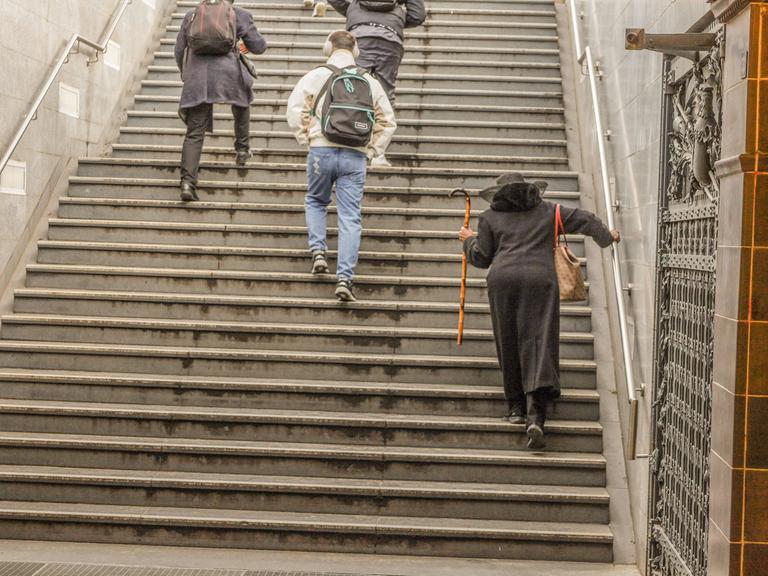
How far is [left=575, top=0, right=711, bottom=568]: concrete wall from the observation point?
5.79 metres

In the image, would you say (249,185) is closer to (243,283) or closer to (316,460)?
(243,283)

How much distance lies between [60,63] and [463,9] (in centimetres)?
494

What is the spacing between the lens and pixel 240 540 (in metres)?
6.16

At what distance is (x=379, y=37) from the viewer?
30.9ft

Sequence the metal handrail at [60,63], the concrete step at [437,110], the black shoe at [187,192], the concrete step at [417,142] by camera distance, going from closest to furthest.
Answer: the metal handrail at [60,63], the black shoe at [187,192], the concrete step at [417,142], the concrete step at [437,110]

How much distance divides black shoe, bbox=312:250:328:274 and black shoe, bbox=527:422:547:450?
2.08 metres

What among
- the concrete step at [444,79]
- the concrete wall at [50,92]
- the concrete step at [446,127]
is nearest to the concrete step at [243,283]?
the concrete wall at [50,92]

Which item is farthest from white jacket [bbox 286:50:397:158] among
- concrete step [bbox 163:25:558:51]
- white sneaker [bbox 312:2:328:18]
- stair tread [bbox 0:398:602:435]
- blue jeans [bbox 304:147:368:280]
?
white sneaker [bbox 312:2:328:18]

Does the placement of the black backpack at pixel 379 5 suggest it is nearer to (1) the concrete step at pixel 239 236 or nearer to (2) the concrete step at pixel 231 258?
(1) the concrete step at pixel 239 236

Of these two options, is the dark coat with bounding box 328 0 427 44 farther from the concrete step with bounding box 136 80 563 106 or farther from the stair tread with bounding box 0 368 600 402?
the stair tread with bounding box 0 368 600 402

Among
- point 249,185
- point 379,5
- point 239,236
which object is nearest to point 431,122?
point 379,5

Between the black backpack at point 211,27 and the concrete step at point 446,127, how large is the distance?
4.02ft

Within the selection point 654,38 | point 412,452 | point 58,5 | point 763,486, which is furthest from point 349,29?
point 763,486

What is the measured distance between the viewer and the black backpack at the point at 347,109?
25.2 feet
